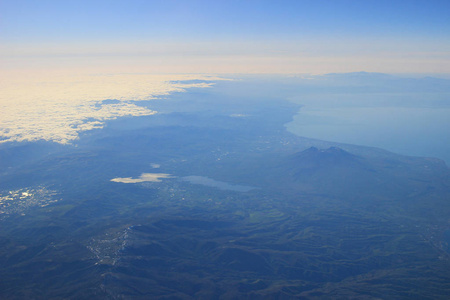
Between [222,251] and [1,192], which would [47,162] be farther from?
[222,251]

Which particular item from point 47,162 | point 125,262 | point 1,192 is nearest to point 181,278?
point 125,262

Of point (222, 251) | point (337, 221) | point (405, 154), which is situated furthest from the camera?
Result: point (405, 154)

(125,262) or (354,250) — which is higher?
(125,262)

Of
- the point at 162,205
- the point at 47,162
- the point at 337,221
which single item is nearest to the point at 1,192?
the point at 47,162

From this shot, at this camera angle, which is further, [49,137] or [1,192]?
[49,137]

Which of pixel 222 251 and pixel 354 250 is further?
pixel 354 250

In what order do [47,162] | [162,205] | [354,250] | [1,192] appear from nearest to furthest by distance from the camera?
[354,250], [162,205], [1,192], [47,162]
